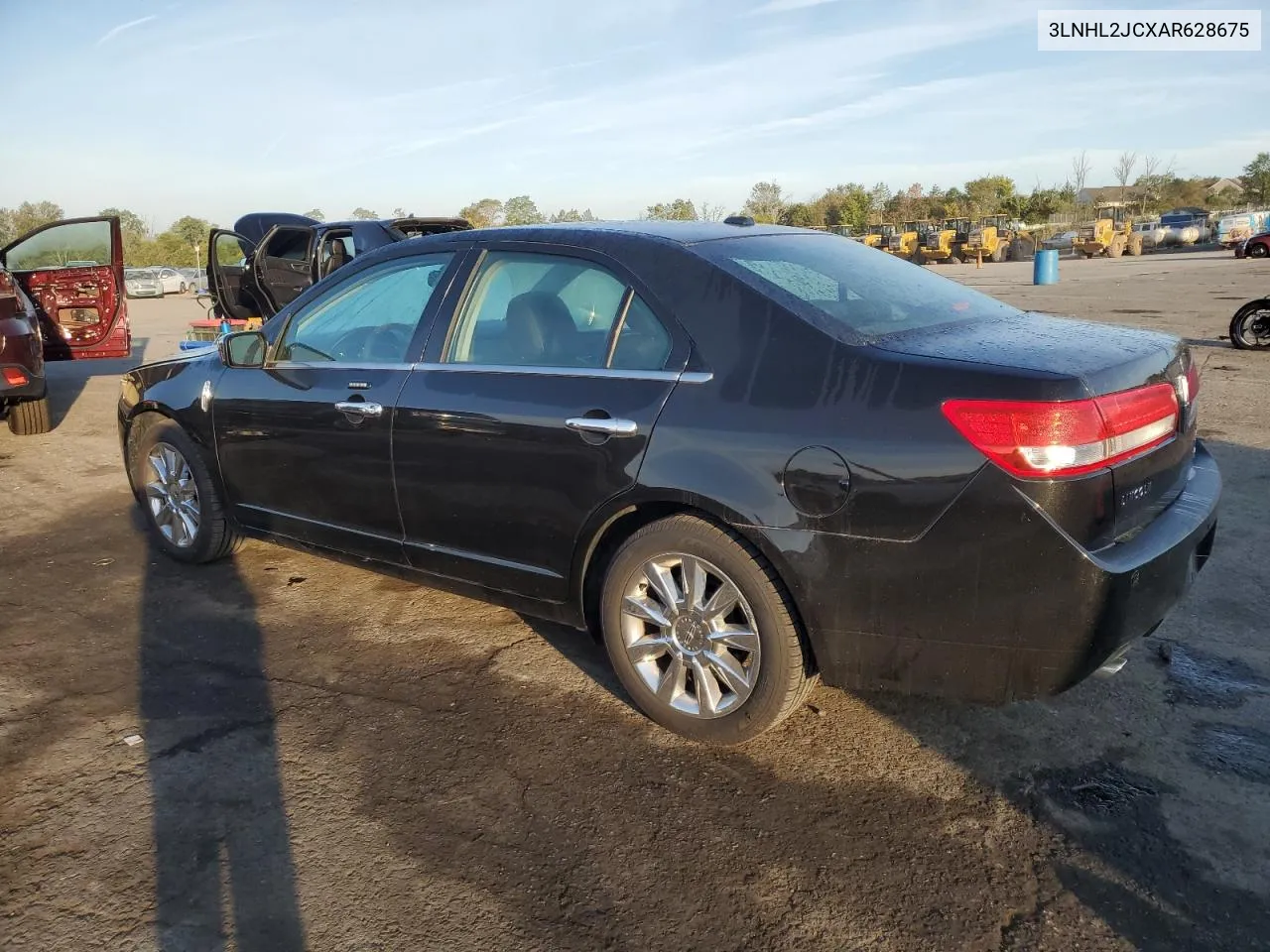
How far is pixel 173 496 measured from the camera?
16.4 ft

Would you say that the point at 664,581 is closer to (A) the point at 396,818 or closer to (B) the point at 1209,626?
(A) the point at 396,818

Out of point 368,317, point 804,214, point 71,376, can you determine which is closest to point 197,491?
point 368,317

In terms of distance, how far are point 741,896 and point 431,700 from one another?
148 cm

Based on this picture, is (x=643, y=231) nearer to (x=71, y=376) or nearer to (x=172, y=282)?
(x=71, y=376)

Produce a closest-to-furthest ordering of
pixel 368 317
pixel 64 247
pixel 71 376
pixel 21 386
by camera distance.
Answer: pixel 368 317 → pixel 21 386 → pixel 64 247 → pixel 71 376

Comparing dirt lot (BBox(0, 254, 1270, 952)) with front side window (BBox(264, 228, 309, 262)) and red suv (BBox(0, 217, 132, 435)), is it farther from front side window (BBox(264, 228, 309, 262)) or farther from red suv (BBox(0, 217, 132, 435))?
front side window (BBox(264, 228, 309, 262))

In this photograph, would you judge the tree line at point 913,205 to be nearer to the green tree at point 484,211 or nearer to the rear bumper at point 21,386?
the green tree at point 484,211

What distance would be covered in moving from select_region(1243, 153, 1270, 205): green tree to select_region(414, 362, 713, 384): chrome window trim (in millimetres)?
77721

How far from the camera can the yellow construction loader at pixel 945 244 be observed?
4397 centimetres

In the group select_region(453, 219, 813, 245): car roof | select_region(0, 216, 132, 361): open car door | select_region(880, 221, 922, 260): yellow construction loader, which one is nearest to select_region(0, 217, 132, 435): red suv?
select_region(0, 216, 132, 361): open car door

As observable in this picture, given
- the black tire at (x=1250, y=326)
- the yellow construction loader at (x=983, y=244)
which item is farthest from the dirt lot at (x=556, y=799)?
the yellow construction loader at (x=983, y=244)

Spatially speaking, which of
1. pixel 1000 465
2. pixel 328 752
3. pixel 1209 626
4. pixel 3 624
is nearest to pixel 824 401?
pixel 1000 465

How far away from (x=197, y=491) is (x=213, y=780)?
2.18 metres

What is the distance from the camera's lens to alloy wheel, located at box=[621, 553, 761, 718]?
2.99m
